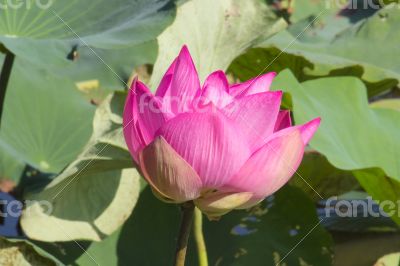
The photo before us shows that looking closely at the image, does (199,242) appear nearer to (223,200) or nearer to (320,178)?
(223,200)

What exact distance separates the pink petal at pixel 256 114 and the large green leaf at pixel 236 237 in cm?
36

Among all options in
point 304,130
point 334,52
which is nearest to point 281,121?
point 304,130

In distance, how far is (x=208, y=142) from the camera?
Result: 81 centimetres

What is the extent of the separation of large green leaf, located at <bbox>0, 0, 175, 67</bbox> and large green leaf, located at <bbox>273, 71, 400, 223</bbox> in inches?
9.5

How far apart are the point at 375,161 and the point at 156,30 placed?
37cm

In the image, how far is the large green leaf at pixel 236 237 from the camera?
1.14 metres

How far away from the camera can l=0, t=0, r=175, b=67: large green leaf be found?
1.24m

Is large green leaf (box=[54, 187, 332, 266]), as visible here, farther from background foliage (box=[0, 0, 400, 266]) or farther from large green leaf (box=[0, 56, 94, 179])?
large green leaf (box=[0, 56, 94, 179])

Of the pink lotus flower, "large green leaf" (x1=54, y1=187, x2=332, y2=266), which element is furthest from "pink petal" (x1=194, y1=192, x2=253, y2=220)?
"large green leaf" (x1=54, y1=187, x2=332, y2=266)

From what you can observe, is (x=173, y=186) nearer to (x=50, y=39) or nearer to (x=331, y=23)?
(x=50, y=39)

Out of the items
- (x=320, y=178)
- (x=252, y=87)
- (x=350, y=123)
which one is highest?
(x=252, y=87)

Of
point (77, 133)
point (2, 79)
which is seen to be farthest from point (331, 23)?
point (2, 79)

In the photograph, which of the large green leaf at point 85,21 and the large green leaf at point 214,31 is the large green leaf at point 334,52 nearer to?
the large green leaf at point 214,31

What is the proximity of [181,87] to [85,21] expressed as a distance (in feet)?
1.64
